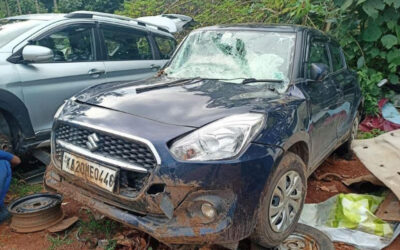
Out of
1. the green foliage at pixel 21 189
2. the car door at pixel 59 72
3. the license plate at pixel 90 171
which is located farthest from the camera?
the car door at pixel 59 72

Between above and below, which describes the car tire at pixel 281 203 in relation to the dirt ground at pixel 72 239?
above

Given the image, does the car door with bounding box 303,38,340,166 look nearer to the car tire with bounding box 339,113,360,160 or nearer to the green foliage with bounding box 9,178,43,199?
the car tire with bounding box 339,113,360,160

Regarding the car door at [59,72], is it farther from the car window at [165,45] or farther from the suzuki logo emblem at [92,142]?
the suzuki logo emblem at [92,142]

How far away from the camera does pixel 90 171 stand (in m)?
2.31

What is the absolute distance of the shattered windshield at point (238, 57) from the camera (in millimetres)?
3174

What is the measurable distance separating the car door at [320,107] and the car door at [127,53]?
7.15ft

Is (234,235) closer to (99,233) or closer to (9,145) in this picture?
(99,233)

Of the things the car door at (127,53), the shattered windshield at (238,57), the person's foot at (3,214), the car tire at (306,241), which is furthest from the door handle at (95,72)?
the car tire at (306,241)

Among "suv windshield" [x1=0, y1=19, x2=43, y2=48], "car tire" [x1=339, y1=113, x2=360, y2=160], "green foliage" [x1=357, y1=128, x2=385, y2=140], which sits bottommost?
"green foliage" [x1=357, y1=128, x2=385, y2=140]

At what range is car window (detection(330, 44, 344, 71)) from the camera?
4305mm

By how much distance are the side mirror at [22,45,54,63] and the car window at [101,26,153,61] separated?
1096 mm

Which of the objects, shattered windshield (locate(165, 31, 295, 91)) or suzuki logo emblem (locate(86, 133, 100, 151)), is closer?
suzuki logo emblem (locate(86, 133, 100, 151))

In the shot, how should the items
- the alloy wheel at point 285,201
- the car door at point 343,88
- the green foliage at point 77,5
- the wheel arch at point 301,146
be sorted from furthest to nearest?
the green foliage at point 77,5 < the car door at point 343,88 < the wheel arch at point 301,146 < the alloy wheel at point 285,201

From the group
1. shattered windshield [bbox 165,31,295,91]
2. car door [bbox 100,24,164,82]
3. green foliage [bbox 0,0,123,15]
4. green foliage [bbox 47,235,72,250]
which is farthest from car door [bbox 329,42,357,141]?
green foliage [bbox 0,0,123,15]
